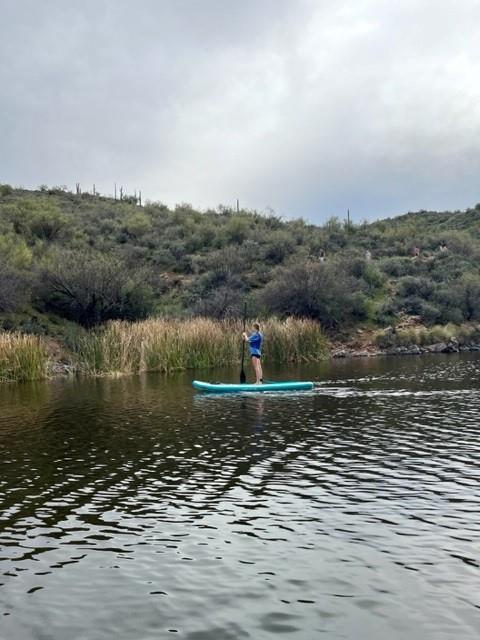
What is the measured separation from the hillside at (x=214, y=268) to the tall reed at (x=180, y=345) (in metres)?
8.14

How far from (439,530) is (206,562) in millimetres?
2808

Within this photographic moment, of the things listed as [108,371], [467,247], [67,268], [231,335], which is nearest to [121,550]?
Result: [108,371]

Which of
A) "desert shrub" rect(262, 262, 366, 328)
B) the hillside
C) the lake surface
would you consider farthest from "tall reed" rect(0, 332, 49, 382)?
"desert shrub" rect(262, 262, 366, 328)

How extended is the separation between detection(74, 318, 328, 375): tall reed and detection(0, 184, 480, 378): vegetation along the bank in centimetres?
14

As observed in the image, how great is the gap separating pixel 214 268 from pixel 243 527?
4933cm

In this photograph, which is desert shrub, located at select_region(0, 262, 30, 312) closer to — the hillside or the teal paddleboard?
the hillside

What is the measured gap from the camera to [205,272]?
5659 cm

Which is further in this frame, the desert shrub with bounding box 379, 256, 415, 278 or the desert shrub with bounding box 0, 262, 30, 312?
the desert shrub with bounding box 379, 256, 415, 278

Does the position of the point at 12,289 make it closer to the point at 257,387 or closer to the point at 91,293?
the point at 91,293

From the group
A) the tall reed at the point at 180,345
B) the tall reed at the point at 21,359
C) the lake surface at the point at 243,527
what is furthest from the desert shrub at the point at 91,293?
the lake surface at the point at 243,527

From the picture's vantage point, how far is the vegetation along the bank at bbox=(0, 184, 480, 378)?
4303cm

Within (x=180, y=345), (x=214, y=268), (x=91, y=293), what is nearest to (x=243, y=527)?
(x=180, y=345)

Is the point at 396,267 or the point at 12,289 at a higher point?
the point at 396,267

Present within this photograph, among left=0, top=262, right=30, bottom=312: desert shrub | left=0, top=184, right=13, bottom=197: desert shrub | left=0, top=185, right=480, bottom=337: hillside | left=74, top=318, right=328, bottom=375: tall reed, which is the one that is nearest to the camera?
left=74, top=318, right=328, bottom=375: tall reed
